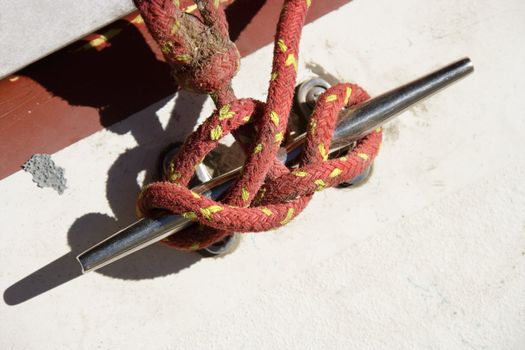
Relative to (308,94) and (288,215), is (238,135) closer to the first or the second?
(288,215)

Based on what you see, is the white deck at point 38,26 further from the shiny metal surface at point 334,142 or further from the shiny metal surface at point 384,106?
the shiny metal surface at point 384,106

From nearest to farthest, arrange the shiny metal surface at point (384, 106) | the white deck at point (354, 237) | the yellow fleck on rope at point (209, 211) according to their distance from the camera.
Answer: the yellow fleck on rope at point (209, 211), the shiny metal surface at point (384, 106), the white deck at point (354, 237)

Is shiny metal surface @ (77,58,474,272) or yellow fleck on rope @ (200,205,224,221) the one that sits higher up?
yellow fleck on rope @ (200,205,224,221)

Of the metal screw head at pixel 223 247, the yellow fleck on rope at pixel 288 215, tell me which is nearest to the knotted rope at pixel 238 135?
the yellow fleck on rope at pixel 288 215

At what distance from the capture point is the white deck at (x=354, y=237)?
1.03 m

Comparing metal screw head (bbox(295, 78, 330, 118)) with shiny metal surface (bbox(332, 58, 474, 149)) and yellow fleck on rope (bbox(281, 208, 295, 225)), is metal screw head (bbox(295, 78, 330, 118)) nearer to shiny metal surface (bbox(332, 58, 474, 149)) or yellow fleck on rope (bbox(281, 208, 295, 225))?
shiny metal surface (bbox(332, 58, 474, 149))

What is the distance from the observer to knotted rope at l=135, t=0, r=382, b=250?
78 cm

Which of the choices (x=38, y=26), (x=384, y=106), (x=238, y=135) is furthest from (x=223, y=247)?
(x=38, y=26)

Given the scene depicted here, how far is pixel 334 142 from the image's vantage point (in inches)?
34.8

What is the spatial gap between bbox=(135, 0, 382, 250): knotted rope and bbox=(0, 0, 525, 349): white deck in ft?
0.77

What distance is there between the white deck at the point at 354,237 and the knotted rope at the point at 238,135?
0.24 meters

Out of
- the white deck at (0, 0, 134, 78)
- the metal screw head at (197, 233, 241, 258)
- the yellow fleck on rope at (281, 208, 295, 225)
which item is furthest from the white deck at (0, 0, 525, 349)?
the yellow fleck on rope at (281, 208, 295, 225)

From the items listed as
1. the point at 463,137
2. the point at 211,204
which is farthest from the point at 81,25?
the point at 463,137

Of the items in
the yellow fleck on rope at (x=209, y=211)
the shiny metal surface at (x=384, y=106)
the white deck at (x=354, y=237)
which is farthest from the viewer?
the white deck at (x=354, y=237)
